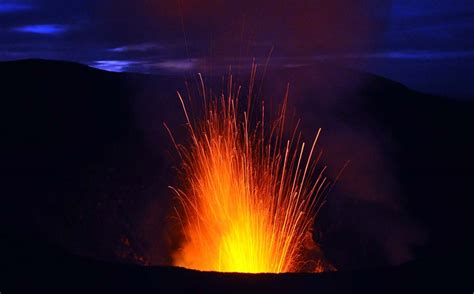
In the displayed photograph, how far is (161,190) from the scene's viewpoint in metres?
8.83

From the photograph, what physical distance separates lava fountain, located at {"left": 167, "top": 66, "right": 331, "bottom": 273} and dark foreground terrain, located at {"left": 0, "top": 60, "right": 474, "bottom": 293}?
30cm

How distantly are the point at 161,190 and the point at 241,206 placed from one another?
1364 mm

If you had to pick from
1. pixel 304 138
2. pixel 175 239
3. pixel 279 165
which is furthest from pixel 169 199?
pixel 304 138

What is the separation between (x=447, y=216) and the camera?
757 cm

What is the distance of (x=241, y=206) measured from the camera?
27.4 ft

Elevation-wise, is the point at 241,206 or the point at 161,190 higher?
the point at 161,190

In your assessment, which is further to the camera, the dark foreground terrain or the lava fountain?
the lava fountain

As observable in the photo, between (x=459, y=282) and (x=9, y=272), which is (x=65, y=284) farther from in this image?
(x=459, y=282)

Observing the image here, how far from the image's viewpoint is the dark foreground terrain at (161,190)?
4.68 m

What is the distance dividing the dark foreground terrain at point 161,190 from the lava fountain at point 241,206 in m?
0.30

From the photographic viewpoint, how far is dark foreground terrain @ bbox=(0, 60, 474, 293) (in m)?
4.68

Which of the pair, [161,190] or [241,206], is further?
[161,190]

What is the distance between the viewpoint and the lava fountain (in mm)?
8008

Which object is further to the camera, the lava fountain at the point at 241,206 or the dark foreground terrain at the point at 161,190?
the lava fountain at the point at 241,206
